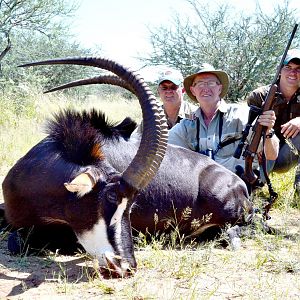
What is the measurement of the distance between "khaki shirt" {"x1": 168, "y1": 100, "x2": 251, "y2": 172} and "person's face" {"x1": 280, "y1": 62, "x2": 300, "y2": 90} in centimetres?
70

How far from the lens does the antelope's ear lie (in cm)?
370

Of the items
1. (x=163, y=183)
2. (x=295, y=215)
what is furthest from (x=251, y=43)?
(x=163, y=183)

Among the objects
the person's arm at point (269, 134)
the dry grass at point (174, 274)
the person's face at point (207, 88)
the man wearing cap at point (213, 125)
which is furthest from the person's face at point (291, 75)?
the dry grass at point (174, 274)

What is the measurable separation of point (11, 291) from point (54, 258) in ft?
2.70

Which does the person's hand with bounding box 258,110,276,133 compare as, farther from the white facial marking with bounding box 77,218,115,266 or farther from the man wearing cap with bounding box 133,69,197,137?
the white facial marking with bounding box 77,218,115,266

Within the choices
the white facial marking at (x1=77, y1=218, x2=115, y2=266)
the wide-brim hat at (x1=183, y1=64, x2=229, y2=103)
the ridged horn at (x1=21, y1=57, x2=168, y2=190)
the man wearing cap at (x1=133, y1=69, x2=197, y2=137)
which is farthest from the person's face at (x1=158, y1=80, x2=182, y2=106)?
the white facial marking at (x1=77, y1=218, x2=115, y2=266)

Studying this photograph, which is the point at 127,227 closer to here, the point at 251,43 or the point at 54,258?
the point at 54,258

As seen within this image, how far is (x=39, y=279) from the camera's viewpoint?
146 inches

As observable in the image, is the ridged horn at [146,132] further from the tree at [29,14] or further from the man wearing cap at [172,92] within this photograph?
the tree at [29,14]

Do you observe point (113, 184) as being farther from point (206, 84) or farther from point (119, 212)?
point (206, 84)

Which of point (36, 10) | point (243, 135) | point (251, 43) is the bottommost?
point (243, 135)

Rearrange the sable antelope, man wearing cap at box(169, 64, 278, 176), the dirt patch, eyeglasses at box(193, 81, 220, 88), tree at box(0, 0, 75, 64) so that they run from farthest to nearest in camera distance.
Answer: tree at box(0, 0, 75, 64)
eyeglasses at box(193, 81, 220, 88)
man wearing cap at box(169, 64, 278, 176)
the sable antelope
the dirt patch

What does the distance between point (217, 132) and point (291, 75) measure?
1.22m

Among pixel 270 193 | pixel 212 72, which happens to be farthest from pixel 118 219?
pixel 212 72
